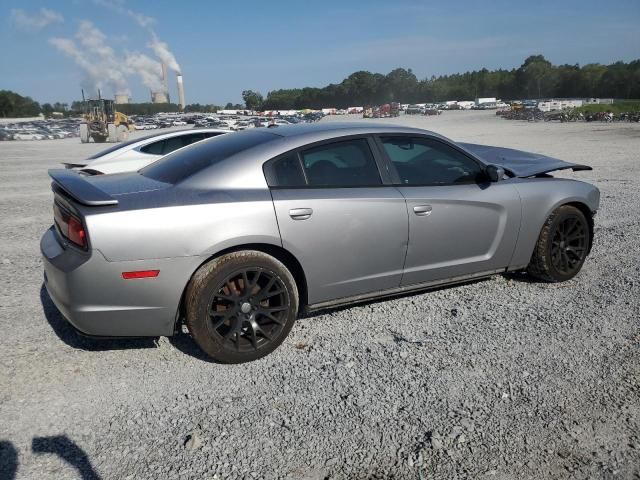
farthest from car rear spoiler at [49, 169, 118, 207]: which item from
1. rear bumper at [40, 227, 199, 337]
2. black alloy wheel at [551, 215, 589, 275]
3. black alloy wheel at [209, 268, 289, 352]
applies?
black alloy wheel at [551, 215, 589, 275]

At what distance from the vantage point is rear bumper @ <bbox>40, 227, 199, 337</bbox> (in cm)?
299

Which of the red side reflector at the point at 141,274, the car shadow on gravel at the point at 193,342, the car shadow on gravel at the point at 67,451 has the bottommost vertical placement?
the car shadow on gravel at the point at 193,342

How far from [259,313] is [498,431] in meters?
1.59

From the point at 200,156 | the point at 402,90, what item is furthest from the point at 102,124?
the point at 402,90

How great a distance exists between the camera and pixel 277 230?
338 centimetres

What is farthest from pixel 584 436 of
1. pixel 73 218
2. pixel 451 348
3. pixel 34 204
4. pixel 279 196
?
pixel 34 204

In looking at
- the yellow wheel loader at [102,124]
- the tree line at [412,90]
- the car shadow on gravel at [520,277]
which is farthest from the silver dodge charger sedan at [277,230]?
the tree line at [412,90]

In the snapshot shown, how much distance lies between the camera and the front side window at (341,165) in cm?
367

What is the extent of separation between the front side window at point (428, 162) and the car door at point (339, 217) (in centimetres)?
22

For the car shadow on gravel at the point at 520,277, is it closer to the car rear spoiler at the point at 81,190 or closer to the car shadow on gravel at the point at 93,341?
the car shadow on gravel at the point at 93,341

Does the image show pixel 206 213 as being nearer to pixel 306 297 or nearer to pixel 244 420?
pixel 306 297

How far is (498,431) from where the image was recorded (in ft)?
8.75

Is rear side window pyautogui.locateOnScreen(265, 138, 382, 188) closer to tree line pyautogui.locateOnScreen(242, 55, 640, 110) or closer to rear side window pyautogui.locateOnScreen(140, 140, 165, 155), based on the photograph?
rear side window pyautogui.locateOnScreen(140, 140, 165, 155)

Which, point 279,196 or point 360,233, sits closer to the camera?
point 279,196
